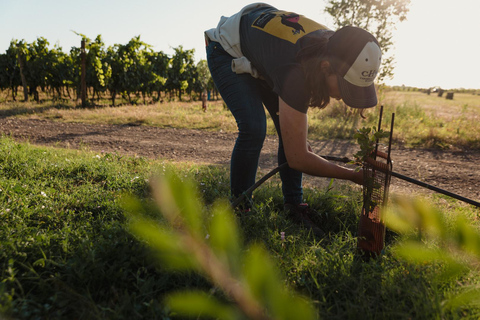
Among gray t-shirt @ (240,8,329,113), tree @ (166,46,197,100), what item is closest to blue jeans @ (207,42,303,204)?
gray t-shirt @ (240,8,329,113)

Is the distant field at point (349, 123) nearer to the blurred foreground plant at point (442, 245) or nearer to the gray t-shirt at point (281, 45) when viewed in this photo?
the blurred foreground plant at point (442, 245)

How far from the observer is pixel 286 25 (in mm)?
1685

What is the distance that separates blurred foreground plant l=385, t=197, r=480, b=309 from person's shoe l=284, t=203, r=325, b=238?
48cm

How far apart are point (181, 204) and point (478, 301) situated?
4.32 feet

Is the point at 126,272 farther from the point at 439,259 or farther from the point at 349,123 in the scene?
the point at 349,123

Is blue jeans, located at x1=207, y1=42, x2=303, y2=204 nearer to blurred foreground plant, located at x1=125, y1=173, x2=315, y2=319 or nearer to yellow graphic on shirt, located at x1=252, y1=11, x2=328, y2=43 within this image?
yellow graphic on shirt, located at x1=252, y1=11, x2=328, y2=43

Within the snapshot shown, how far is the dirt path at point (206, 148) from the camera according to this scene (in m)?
3.82

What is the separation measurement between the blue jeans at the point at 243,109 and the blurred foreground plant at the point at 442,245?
0.93 m

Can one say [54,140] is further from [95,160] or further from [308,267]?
[308,267]

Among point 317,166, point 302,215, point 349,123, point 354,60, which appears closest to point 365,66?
point 354,60

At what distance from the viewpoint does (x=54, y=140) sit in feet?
17.9

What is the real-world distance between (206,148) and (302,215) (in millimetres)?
3225

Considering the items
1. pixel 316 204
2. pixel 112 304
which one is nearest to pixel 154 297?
pixel 112 304

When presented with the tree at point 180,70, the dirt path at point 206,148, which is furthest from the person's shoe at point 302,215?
the tree at point 180,70
